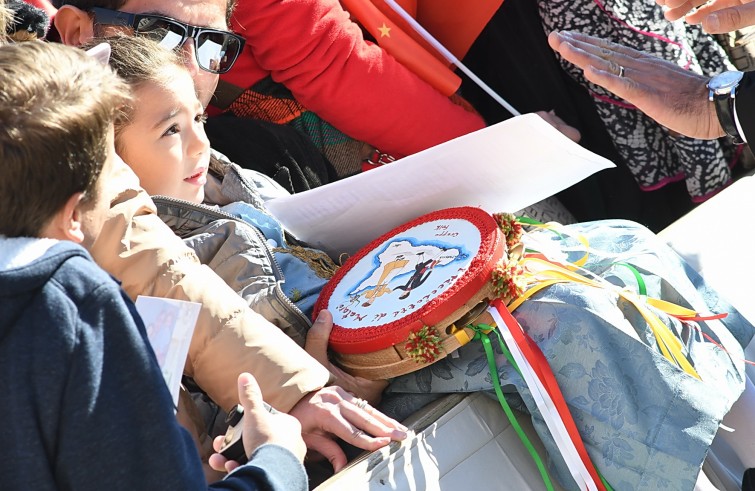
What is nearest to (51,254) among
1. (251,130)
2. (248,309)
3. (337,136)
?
(248,309)

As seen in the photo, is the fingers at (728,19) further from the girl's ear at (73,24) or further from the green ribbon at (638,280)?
the girl's ear at (73,24)

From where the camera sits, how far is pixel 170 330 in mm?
967

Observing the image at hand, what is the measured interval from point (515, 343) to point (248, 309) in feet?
1.28

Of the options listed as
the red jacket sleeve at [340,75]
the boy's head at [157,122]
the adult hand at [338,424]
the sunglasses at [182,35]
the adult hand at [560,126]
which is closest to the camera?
the adult hand at [338,424]

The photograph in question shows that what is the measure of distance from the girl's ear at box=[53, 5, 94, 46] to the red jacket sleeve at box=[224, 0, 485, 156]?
326 mm

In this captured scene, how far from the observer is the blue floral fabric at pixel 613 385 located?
Result: 121 centimetres

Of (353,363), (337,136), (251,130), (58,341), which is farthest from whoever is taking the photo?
(337,136)

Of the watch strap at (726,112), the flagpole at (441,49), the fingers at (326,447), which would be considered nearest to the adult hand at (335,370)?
the fingers at (326,447)

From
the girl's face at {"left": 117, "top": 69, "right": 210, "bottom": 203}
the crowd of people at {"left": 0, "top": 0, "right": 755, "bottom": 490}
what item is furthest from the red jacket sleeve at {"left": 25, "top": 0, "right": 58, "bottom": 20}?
the girl's face at {"left": 117, "top": 69, "right": 210, "bottom": 203}

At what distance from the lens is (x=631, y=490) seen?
1.22 m

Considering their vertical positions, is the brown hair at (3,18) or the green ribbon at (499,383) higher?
the brown hair at (3,18)

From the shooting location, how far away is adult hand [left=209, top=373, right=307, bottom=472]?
1.00 m

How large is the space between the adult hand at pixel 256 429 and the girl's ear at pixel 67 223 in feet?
0.95

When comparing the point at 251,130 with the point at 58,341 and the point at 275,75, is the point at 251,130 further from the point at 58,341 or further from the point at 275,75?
the point at 58,341
